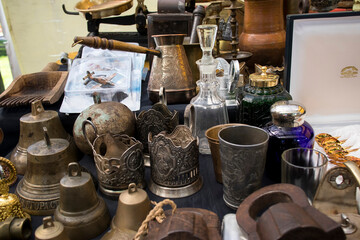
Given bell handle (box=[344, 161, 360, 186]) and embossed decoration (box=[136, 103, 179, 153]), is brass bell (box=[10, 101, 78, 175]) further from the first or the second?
bell handle (box=[344, 161, 360, 186])

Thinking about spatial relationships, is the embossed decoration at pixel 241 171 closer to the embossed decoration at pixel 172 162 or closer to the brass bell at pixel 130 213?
the embossed decoration at pixel 172 162

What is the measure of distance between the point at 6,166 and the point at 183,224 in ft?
2.09

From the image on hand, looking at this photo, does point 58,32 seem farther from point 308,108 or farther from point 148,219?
point 148,219

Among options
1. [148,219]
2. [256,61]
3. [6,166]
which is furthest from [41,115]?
[256,61]

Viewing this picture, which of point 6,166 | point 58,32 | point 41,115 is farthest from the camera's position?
point 58,32

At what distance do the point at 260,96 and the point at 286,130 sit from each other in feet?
0.61

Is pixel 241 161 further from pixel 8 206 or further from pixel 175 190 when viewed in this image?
pixel 8 206

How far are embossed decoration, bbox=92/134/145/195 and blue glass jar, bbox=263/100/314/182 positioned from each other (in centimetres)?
40

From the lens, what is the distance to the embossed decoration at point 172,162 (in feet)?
2.95

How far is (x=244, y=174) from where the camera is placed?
81cm

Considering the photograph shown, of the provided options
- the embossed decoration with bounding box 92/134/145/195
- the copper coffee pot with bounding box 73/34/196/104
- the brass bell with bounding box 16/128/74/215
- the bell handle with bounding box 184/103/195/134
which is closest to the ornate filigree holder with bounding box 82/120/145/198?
the embossed decoration with bounding box 92/134/145/195

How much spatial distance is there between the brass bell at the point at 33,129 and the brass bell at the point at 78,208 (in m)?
0.31

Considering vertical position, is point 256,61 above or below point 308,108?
above

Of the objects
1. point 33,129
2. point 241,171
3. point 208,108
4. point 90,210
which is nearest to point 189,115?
point 208,108
